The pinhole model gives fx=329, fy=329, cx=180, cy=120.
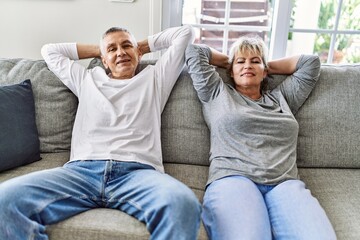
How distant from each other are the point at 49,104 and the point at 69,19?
2.14 feet

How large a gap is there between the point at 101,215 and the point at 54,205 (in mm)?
170

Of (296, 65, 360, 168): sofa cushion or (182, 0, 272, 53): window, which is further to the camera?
(182, 0, 272, 53): window

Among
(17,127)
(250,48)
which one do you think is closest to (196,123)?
(250,48)

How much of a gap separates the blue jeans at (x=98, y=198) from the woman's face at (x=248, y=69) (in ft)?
2.06

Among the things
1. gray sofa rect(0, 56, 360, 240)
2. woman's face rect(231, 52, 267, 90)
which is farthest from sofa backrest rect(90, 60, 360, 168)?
woman's face rect(231, 52, 267, 90)

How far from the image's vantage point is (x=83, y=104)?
1609mm

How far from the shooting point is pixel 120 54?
63.2 inches

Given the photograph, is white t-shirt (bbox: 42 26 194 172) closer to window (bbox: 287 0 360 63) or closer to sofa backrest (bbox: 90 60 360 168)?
sofa backrest (bbox: 90 60 360 168)

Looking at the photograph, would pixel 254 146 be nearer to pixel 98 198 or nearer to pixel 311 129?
pixel 311 129

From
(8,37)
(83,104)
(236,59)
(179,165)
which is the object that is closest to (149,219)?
(179,165)

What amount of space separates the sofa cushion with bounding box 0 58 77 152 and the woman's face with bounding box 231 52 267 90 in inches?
33.8

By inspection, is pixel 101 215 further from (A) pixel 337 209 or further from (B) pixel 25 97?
(A) pixel 337 209

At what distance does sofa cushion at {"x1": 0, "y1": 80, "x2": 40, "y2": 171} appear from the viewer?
1495mm

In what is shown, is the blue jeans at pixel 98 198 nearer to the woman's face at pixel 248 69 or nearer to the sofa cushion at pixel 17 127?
the sofa cushion at pixel 17 127
